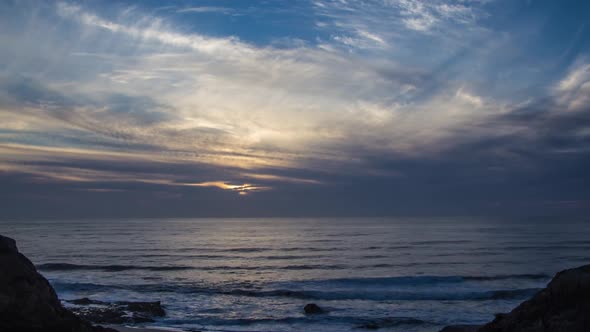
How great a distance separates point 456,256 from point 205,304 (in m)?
30.0

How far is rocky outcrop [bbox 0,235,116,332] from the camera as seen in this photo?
8.01 meters

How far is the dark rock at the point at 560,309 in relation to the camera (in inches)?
267

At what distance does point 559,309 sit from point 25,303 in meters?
9.79

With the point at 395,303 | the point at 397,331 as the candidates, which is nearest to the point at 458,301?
the point at 395,303

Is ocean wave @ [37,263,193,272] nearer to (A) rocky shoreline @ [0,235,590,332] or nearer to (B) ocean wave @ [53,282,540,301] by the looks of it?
(B) ocean wave @ [53,282,540,301]

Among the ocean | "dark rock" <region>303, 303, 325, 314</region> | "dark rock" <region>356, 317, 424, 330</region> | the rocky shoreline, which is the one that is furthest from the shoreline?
"dark rock" <region>356, 317, 424, 330</region>

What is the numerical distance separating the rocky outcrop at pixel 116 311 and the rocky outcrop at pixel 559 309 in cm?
1489

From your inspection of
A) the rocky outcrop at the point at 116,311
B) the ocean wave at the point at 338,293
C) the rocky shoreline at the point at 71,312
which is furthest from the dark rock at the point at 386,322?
the rocky shoreline at the point at 71,312

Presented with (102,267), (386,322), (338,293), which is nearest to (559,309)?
(386,322)

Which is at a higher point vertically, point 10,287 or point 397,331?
point 10,287

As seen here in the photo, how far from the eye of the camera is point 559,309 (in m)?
7.16

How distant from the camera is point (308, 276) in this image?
31250 mm

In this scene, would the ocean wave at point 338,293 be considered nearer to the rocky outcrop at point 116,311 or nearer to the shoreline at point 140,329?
the rocky outcrop at point 116,311

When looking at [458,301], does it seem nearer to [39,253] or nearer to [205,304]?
[205,304]
